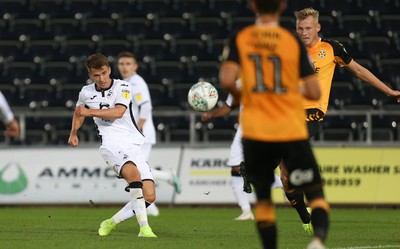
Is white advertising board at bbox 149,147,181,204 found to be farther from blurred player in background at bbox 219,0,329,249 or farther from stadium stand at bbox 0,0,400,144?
blurred player in background at bbox 219,0,329,249

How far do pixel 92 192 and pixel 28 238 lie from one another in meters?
7.45

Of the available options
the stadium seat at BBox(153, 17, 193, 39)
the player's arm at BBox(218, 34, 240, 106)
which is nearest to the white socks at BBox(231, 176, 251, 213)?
the player's arm at BBox(218, 34, 240, 106)

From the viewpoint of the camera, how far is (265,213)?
7098 millimetres

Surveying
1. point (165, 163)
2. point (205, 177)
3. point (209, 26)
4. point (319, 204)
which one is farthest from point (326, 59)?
point (209, 26)

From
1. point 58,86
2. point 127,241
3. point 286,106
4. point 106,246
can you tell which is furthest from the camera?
point 58,86

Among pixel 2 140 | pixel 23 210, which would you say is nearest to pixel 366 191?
pixel 23 210

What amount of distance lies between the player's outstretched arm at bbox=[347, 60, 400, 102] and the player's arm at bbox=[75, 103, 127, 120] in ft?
8.64

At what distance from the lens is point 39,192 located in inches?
717

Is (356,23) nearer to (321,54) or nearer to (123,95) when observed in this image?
(321,54)

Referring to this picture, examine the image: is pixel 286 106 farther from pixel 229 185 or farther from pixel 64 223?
pixel 229 185

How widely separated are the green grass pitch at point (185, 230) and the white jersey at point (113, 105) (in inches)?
44.7

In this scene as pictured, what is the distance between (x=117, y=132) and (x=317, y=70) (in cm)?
239

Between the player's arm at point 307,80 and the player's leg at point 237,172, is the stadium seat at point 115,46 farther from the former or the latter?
the player's arm at point 307,80

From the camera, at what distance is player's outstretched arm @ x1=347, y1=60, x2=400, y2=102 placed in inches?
411
